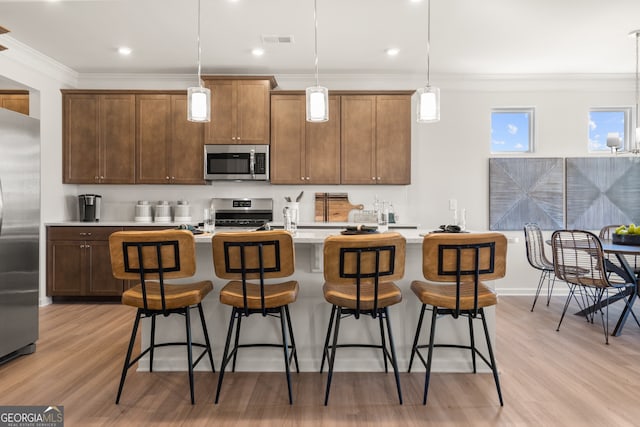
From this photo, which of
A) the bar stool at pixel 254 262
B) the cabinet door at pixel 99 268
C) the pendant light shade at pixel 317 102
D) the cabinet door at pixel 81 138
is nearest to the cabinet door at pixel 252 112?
the cabinet door at pixel 81 138

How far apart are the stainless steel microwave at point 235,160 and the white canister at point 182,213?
20.1 inches

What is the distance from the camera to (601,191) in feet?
18.4

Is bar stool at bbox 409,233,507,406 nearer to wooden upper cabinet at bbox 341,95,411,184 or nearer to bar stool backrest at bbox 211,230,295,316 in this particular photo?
bar stool backrest at bbox 211,230,295,316

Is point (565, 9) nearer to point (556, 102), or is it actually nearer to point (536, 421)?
point (556, 102)

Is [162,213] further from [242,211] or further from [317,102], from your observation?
[317,102]

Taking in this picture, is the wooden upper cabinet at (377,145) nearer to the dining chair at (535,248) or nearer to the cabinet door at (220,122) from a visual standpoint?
the cabinet door at (220,122)

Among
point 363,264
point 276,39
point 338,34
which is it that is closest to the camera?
point 363,264

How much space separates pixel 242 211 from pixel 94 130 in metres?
2.03

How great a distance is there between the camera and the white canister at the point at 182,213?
5.38m

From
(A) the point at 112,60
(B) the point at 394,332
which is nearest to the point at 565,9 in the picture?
(B) the point at 394,332

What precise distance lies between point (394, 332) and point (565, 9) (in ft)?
10.3

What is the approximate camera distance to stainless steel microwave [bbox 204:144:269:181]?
5.21m

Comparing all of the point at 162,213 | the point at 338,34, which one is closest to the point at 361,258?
the point at 338,34

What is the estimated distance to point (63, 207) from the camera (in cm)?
532
